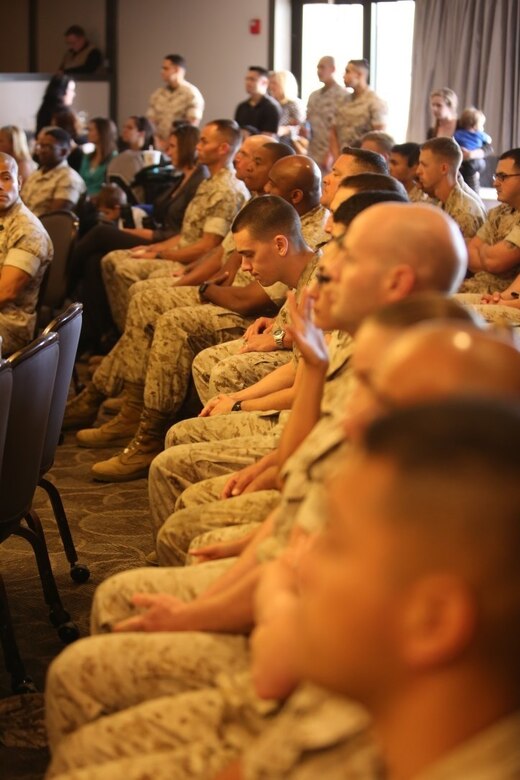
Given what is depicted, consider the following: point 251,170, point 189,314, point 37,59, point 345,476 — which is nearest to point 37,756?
point 345,476

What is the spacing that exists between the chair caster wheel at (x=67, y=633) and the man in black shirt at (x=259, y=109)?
21.5 feet

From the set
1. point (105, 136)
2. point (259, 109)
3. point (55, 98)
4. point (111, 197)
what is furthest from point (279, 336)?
point (55, 98)

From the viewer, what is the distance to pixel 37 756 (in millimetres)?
2373

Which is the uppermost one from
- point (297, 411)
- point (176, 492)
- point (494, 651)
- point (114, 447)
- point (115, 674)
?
Answer: point (494, 651)

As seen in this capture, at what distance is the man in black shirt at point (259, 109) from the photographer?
29.4 feet

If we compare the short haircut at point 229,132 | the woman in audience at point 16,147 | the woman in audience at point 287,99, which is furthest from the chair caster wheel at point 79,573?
the woman in audience at point 287,99

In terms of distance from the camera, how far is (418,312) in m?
1.48

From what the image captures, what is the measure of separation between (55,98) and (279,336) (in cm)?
746

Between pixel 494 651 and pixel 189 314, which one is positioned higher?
pixel 494 651

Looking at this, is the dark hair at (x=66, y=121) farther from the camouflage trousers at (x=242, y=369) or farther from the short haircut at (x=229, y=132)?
the camouflage trousers at (x=242, y=369)

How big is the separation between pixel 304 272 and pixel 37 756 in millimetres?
1791

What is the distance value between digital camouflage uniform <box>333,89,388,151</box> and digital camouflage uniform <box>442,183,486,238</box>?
370cm

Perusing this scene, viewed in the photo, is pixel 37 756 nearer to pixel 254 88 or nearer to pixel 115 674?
pixel 115 674

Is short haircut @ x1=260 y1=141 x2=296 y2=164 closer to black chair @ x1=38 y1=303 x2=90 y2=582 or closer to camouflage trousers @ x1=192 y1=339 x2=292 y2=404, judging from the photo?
camouflage trousers @ x1=192 y1=339 x2=292 y2=404
